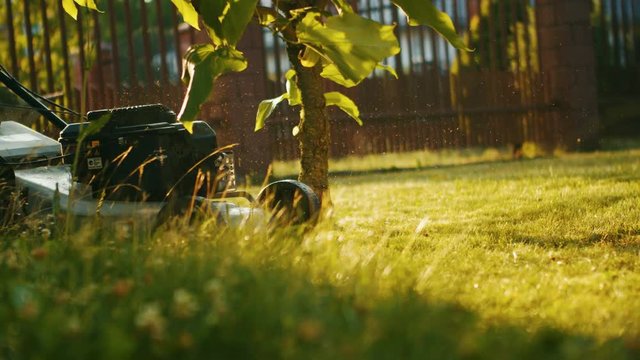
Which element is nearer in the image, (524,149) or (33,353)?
(33,353)

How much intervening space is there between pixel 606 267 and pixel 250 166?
4.95m

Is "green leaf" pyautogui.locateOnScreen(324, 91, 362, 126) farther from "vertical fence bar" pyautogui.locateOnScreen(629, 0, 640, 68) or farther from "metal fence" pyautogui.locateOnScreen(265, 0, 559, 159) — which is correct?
"vertical fence bar" pyautogui.locateOnScreen(629, 0, 640, 68)

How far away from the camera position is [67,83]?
25.8ft

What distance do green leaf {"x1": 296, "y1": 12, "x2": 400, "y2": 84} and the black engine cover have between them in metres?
0.59

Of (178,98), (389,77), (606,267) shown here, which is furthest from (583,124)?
(606,267)

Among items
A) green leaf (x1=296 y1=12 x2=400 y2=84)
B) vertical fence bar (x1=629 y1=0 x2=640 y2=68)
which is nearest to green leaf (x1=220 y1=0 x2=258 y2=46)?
green leaf (x1=296 y1=12 x2=400 y2=84)

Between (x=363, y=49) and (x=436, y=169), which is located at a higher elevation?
(x=363, y=49)

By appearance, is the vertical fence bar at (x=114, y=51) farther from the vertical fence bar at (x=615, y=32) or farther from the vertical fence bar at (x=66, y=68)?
the vertical fence bar at (x=615, y=32)

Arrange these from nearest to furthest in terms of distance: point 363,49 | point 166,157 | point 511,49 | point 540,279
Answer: point 540,279 < point 363,49 < point 166,157 < point 511,49

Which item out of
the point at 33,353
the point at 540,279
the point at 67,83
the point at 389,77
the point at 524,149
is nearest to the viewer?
the point at 33,353

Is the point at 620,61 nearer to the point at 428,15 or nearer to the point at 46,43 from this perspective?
the point at 46,43

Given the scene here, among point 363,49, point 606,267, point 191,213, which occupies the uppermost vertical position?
point 363,49

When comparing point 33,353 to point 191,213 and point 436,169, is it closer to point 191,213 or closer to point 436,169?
point 191,213

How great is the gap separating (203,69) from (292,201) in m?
0.65
